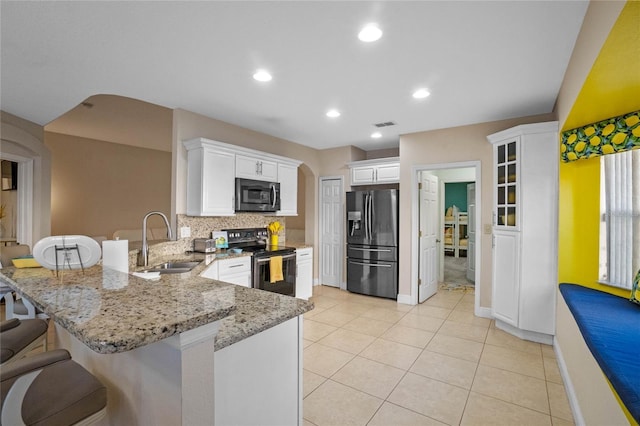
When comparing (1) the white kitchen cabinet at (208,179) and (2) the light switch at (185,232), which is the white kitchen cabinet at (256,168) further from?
(2) the light switch at (185,232)

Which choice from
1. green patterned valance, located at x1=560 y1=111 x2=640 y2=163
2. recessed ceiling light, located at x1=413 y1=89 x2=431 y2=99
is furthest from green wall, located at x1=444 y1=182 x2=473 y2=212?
recessed ceiling light, located at x1=413 y1=89 x2=431 y2=99

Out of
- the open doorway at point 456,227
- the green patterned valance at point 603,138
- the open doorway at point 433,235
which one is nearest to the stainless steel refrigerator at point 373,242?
the open doorway at point 433,235

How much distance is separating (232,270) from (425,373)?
2.17m

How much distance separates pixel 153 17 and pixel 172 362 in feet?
6.62

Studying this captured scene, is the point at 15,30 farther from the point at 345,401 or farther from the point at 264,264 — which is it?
the point at 345,401

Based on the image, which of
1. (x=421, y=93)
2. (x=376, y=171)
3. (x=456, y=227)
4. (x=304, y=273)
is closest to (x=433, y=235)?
(x=376, y=171)

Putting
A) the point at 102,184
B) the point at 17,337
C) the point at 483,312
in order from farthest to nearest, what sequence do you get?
the point at 102,184
the point at 483,312
the point at 17,337

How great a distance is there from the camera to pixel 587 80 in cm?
178

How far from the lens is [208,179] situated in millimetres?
3521

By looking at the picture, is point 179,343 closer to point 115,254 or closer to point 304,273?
point 115,254

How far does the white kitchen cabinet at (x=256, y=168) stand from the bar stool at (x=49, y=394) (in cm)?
296

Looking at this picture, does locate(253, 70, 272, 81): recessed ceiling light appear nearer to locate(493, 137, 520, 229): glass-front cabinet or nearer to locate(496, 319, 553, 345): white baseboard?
locate(493, 137, 520, 229): glass-front cabinet

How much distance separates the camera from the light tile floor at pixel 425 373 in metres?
2.09

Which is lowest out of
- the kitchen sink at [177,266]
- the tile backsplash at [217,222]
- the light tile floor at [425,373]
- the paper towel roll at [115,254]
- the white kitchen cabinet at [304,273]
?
the light tile floor at [425,373]
